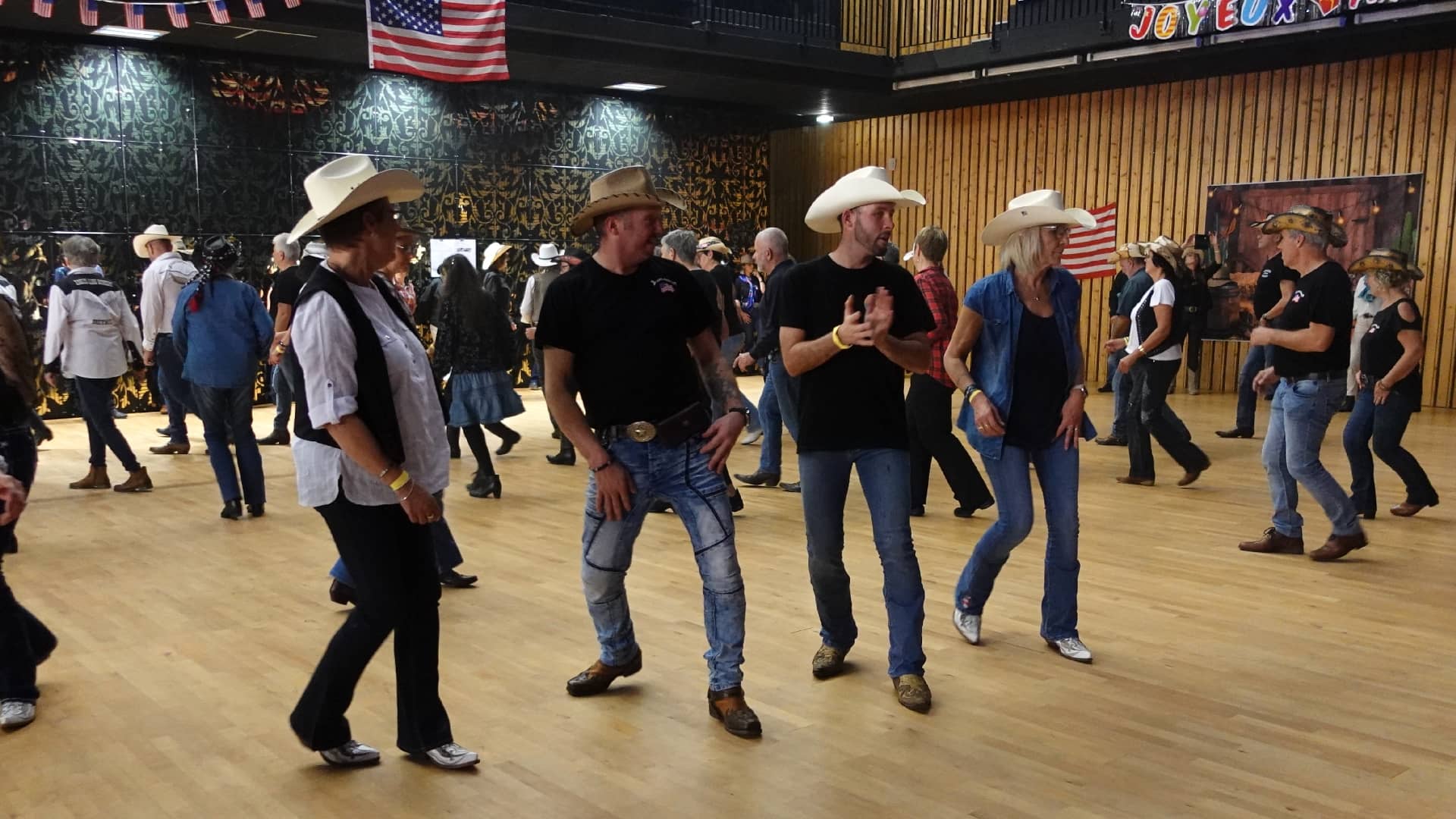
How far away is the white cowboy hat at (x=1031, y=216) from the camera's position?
3885mm

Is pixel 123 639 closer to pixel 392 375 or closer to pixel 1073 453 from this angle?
pixel 392 375

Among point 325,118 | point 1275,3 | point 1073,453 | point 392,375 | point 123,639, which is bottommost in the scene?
Result: point 123,639

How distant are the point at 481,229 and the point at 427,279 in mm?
939

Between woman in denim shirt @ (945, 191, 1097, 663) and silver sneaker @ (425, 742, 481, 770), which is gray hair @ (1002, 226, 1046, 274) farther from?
silver sneaker @ (425, 742, 481, 770)

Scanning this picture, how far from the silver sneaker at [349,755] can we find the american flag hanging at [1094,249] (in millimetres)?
12234

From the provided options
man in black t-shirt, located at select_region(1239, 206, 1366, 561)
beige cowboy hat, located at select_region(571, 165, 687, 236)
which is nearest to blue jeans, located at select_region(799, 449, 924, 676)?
beige cowboy hat, located at select_region(571, 165, 687, 236)

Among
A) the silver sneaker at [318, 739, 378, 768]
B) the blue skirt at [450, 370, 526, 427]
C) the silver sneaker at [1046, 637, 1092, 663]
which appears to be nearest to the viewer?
the silver sneaker at [318, 739, 378, 768]

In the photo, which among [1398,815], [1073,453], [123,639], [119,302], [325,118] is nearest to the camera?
[1398,815]

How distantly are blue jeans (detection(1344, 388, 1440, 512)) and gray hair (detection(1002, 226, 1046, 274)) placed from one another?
3609 millimetres

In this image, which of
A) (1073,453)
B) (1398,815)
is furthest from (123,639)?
(1398,815)

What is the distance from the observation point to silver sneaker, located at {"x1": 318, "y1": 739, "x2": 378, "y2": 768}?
316 cm

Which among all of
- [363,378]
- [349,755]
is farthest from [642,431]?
[349,755]

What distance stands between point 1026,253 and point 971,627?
53.8 inches

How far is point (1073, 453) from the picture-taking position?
397cm
